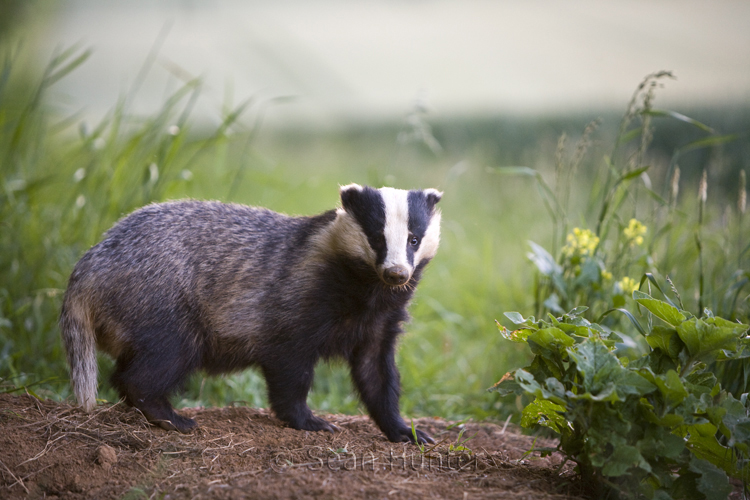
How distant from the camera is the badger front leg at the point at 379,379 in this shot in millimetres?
3254

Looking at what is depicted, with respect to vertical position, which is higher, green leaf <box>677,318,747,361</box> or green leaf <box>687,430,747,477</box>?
green leaf <box>677,318,747,361</box>

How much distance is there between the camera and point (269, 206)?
5.56m

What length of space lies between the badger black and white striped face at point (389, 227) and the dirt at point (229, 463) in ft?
2.62

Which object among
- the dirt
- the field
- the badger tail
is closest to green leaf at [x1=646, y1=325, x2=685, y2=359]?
the dirt

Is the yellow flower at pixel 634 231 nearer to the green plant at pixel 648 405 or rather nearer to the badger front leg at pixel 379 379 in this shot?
the green plant at pixel 648 405

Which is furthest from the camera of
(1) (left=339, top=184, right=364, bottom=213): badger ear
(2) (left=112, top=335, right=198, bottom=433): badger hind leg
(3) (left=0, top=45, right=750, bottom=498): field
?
(3) (left=0, top=45, right=750, bottom=498): field

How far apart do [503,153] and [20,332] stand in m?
5.69

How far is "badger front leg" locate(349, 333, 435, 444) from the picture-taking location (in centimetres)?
325

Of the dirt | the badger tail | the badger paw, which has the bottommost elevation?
the badger paw

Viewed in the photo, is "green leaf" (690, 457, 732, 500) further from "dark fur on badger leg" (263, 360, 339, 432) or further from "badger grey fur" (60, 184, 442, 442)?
"dark fur on badger leg" (263, 360, 339, 432)

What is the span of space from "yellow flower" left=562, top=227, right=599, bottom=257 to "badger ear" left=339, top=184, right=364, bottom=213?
4.28ft

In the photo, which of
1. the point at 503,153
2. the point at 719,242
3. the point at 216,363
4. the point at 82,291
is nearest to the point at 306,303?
the point at 216,363

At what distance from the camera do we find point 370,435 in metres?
3.14

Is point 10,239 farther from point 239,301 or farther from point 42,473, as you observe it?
point 42,473
